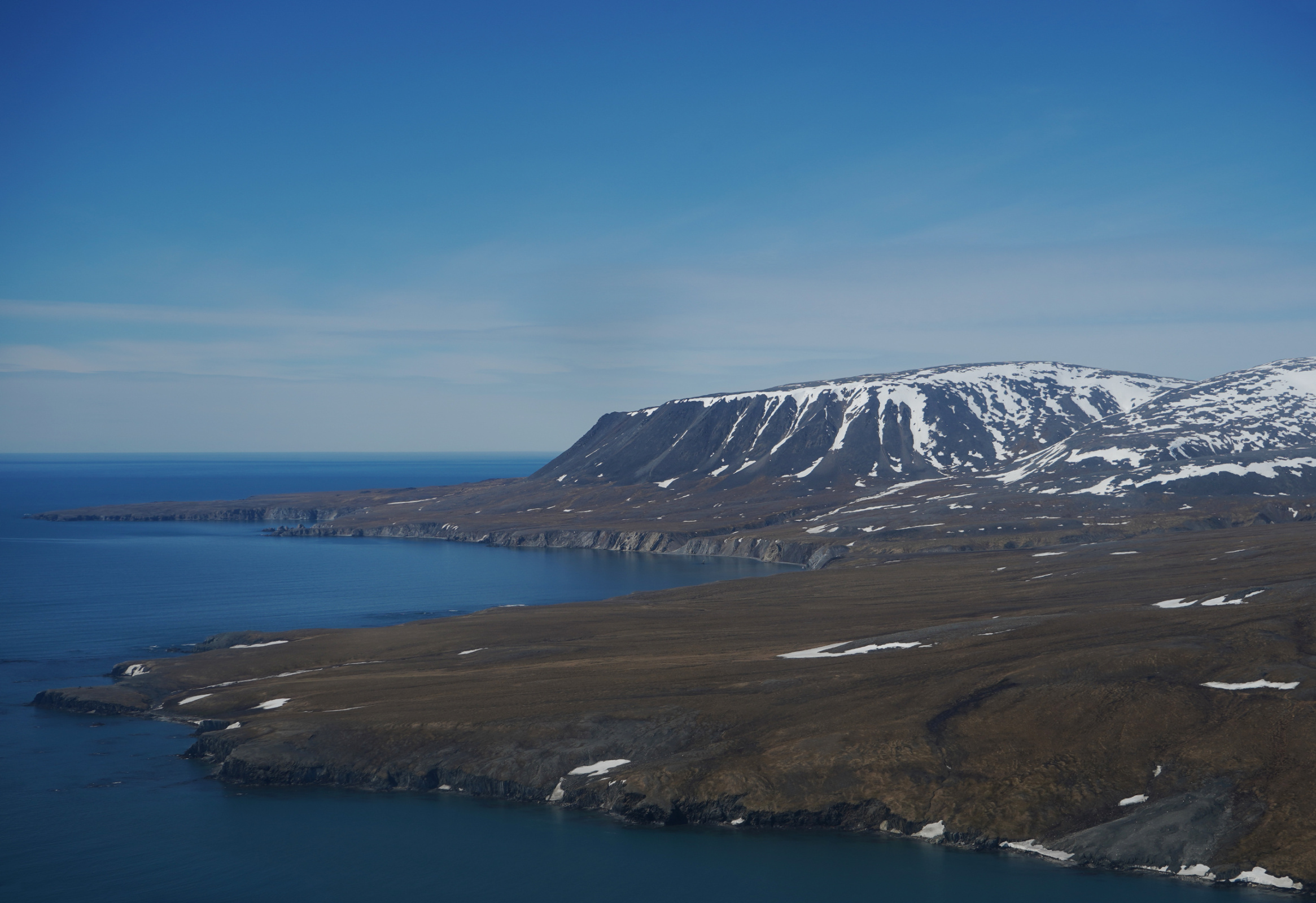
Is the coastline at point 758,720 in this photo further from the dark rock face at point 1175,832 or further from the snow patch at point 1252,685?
the snow patch at point 1252,685

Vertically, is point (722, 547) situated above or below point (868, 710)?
below

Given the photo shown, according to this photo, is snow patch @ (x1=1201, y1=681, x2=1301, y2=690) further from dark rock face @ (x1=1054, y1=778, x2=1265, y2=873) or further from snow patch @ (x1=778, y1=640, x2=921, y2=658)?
snow patch @ (x1=778, y1=640, x2=921, y2=658)

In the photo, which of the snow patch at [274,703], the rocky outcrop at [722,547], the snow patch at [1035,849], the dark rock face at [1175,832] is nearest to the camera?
the dark rock face at [1175,832]

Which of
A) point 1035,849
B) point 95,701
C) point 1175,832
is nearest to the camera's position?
point 1175,832

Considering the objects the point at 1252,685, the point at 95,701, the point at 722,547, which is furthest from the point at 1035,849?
the point at 722,547

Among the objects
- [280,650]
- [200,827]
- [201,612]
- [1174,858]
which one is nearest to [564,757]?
[200,827]

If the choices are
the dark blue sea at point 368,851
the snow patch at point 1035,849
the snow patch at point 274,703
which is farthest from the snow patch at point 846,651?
the snow patch at point 274,703

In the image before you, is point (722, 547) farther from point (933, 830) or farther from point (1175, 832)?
point (1175, 832)

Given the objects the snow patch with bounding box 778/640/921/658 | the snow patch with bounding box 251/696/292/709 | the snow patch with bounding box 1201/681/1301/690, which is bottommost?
the snow patch with bounding box 251/696/292/709

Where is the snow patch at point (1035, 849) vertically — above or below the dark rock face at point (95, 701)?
below

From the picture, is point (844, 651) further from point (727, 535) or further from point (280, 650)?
point (727, 535)

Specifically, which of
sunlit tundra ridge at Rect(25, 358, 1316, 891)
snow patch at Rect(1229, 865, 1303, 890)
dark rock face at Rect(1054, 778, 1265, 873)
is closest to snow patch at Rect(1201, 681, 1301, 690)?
sunlit tundra ridge at Rect(25, 358, 1316, 891)
